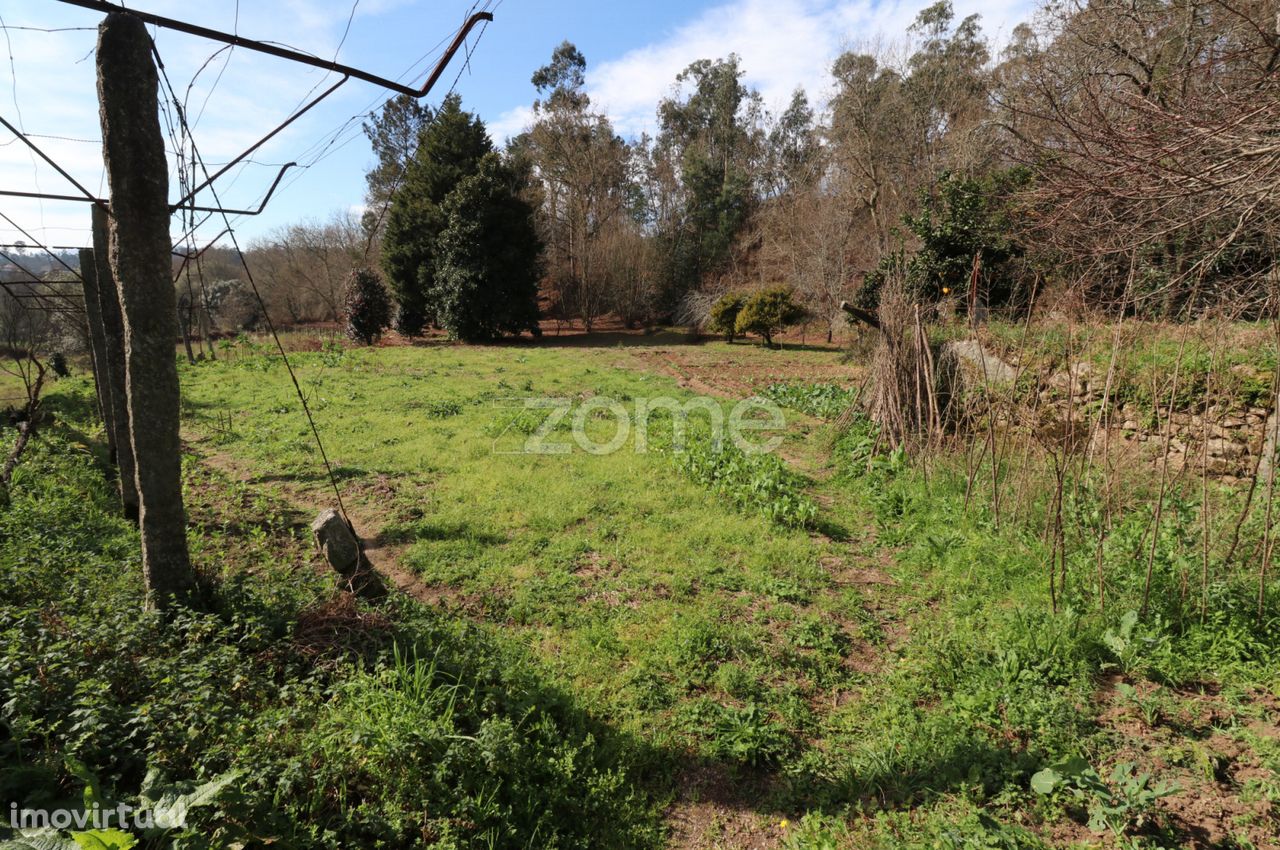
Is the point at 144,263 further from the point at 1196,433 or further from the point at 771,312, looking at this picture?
the point at 771,312

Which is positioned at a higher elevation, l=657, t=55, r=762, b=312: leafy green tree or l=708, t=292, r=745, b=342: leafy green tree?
l=657, t=55, r=762, b=312: leafy green tree

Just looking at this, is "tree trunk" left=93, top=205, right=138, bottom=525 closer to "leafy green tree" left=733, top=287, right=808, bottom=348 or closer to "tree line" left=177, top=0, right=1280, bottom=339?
"tree line" left=177, top=0, right=1280, bottom=339

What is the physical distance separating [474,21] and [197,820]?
393cm

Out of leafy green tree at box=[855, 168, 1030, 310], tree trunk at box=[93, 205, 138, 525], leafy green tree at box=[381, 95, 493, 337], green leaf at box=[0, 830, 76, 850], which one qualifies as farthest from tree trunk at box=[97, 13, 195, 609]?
leafy green tree at box=[381, 95, 493, 337]

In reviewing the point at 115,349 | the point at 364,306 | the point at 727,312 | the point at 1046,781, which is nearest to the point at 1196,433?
the point at 1046,781

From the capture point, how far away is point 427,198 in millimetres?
21359

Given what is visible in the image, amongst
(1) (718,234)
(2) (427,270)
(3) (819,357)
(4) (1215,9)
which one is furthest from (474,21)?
(1) (718,234)

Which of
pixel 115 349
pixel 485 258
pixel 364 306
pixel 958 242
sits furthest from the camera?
pixel 485 258

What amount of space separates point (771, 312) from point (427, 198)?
546 inches

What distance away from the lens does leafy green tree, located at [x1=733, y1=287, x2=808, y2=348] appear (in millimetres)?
19203

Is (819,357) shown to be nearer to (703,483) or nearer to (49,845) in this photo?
(703,483)

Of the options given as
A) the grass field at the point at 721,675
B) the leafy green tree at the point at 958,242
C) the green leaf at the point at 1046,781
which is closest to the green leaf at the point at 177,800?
the grass field at the point at 721,675

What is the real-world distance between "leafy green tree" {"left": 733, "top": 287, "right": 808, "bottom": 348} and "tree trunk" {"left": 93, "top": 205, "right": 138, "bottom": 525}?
17.3 m

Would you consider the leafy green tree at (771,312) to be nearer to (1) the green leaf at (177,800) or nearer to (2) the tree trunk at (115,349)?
(2) the tree trunk at (115,349)
